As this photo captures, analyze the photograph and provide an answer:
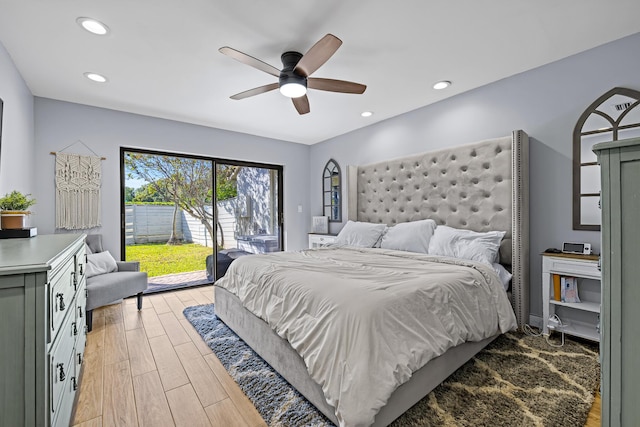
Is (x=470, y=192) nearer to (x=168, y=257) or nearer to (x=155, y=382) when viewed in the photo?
(x=155, y=382)

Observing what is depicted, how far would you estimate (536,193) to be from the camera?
2830 mm

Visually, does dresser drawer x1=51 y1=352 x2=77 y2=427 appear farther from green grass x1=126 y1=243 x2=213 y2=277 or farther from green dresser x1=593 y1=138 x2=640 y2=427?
green grass x1=126 y1=243 x2=213 y2=277

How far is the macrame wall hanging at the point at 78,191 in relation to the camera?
11.3 ft

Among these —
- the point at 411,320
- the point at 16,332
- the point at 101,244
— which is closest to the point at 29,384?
the point at 16,332

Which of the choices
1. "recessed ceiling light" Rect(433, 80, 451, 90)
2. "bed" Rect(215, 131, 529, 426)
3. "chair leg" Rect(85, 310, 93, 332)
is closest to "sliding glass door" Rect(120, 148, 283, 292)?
"chair leg" Rect(85, 310, 93, 332)

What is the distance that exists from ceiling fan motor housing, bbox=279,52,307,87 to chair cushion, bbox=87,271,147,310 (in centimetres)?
259

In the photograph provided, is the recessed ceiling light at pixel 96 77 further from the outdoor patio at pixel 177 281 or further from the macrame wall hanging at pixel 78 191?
the outdoor patio at pixel 177 281

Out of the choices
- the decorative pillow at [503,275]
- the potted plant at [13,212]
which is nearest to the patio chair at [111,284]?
the potted plant at [13,212]

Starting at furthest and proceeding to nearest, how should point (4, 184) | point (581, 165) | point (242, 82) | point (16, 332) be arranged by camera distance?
point (242, 82) → point (581, 165) → point (4, 184) → point (16, 332)

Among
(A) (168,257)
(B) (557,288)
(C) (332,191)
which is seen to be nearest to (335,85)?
(B) (557,288)

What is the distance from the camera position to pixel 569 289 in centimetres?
249

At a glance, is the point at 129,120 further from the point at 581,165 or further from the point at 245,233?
the point at 581,165

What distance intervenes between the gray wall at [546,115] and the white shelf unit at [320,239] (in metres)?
2.16

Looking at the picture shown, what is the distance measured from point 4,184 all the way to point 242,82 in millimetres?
2163
